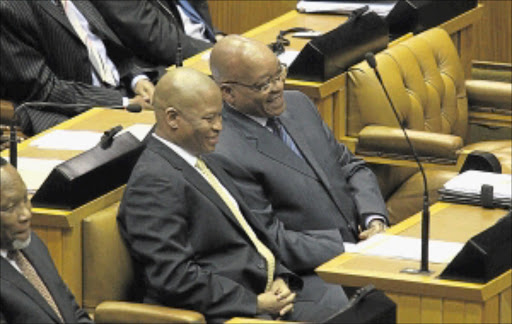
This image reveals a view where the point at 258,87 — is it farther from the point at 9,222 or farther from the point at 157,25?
the point at 157,25

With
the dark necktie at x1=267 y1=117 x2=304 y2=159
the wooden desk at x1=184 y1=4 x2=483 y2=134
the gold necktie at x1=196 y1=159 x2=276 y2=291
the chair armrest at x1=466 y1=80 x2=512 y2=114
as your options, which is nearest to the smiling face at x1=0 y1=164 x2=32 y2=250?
the gold necktie at x1=196 y1=159 x2=276 y2=291

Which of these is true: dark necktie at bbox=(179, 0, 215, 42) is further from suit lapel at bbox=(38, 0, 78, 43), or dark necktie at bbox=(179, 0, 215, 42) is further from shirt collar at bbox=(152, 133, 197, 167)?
shirt collar at bbox=(152, 133, 197, 167)

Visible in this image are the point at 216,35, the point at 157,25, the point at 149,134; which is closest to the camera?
the point at 149,134

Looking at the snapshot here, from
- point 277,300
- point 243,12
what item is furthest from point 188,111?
point 243,12

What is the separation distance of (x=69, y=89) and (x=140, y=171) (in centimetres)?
144

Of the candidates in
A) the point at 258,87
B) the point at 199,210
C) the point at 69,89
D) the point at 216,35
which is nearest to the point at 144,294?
the point at 199,210

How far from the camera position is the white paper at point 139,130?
14.1 feet

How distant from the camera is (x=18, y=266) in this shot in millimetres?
3367

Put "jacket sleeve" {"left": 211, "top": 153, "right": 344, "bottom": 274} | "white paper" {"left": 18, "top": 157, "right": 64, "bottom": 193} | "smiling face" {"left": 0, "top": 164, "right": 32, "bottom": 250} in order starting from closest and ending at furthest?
"smiling face" {"left": 0, "top": 164, "right": 32, "bottom": 250}, "white paper" {"left": 18, "top": 157, "right": 64, "bottom": 193}, "jacket sleeve" {"left": 211, "top": 153, "right": 344, "bottom": 274}

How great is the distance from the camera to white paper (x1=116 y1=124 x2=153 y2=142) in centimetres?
429

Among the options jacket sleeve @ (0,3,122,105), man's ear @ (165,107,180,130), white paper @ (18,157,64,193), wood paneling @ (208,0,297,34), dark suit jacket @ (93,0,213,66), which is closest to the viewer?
man's ear @ (165,107,180,130)

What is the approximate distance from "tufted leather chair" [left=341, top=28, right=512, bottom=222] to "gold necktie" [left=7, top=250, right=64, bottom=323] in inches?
75.0

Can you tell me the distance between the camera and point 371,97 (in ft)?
16.9

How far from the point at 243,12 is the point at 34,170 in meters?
3.02
